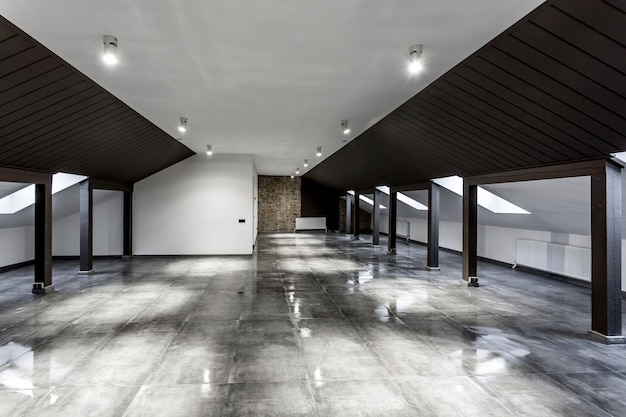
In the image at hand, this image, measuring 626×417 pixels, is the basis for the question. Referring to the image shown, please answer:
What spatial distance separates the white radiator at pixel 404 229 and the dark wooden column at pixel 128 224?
10828mm

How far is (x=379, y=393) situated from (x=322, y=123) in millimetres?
5205

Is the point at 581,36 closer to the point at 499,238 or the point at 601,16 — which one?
the point at 601,16

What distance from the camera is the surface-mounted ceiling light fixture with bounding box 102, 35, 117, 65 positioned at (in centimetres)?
349

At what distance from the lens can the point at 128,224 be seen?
1167 centimetres

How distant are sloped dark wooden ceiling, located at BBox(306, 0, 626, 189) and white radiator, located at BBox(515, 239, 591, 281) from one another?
2797 mm

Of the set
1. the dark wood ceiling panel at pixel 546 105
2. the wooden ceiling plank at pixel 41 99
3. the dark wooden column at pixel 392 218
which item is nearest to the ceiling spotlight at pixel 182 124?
the wooden ceiling plank at pixel 41 99

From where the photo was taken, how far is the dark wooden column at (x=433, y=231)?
32.1ft

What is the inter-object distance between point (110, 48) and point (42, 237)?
209 inches

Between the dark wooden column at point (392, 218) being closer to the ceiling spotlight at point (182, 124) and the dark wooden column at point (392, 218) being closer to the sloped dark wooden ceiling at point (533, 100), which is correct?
the sloped dark wooden ceiling at point (533, 100)

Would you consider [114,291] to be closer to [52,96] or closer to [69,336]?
[69,336]

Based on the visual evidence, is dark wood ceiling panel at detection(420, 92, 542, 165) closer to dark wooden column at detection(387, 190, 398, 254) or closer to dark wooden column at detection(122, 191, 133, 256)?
dark wooden column at detection(387, 190, 398, 254)

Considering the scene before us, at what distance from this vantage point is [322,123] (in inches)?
291

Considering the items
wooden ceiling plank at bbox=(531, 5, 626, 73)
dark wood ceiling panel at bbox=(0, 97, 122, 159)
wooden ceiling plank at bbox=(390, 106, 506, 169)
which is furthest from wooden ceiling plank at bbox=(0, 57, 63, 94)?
wooden ceiling plank at bbox=(390, 106, 506, 169)

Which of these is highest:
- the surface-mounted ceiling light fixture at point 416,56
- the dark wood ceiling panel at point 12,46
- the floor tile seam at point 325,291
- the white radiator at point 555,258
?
the surface-mounted ceiling light fixture at point 416,56
